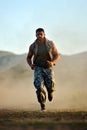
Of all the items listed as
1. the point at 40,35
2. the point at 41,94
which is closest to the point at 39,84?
the point at 41,94

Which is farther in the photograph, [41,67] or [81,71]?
[81,71]

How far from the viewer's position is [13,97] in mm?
25734

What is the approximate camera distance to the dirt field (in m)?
10.7

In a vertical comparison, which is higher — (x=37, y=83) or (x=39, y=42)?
(x=39, y=42)

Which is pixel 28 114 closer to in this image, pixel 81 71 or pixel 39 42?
pixel 39 42

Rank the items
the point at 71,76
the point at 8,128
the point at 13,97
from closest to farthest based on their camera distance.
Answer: the point at 8,128
the point at 13,97
the point at 71,76

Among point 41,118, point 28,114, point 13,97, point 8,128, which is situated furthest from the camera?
point 13,97

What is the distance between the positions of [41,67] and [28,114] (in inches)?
79.7

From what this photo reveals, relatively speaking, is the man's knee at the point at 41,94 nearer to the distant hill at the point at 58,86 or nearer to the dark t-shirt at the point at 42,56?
the dark t-shirt at the point at 42,56

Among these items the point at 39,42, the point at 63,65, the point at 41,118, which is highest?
the point at 63,65

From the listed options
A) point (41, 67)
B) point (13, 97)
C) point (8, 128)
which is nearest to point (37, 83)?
point (41, 67)

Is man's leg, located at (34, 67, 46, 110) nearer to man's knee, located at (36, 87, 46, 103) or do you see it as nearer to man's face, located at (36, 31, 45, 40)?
man's knee, located at (36, 87, 46, 103)

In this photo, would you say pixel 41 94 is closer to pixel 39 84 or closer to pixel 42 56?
pixel 39 84

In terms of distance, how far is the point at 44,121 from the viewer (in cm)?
1216
